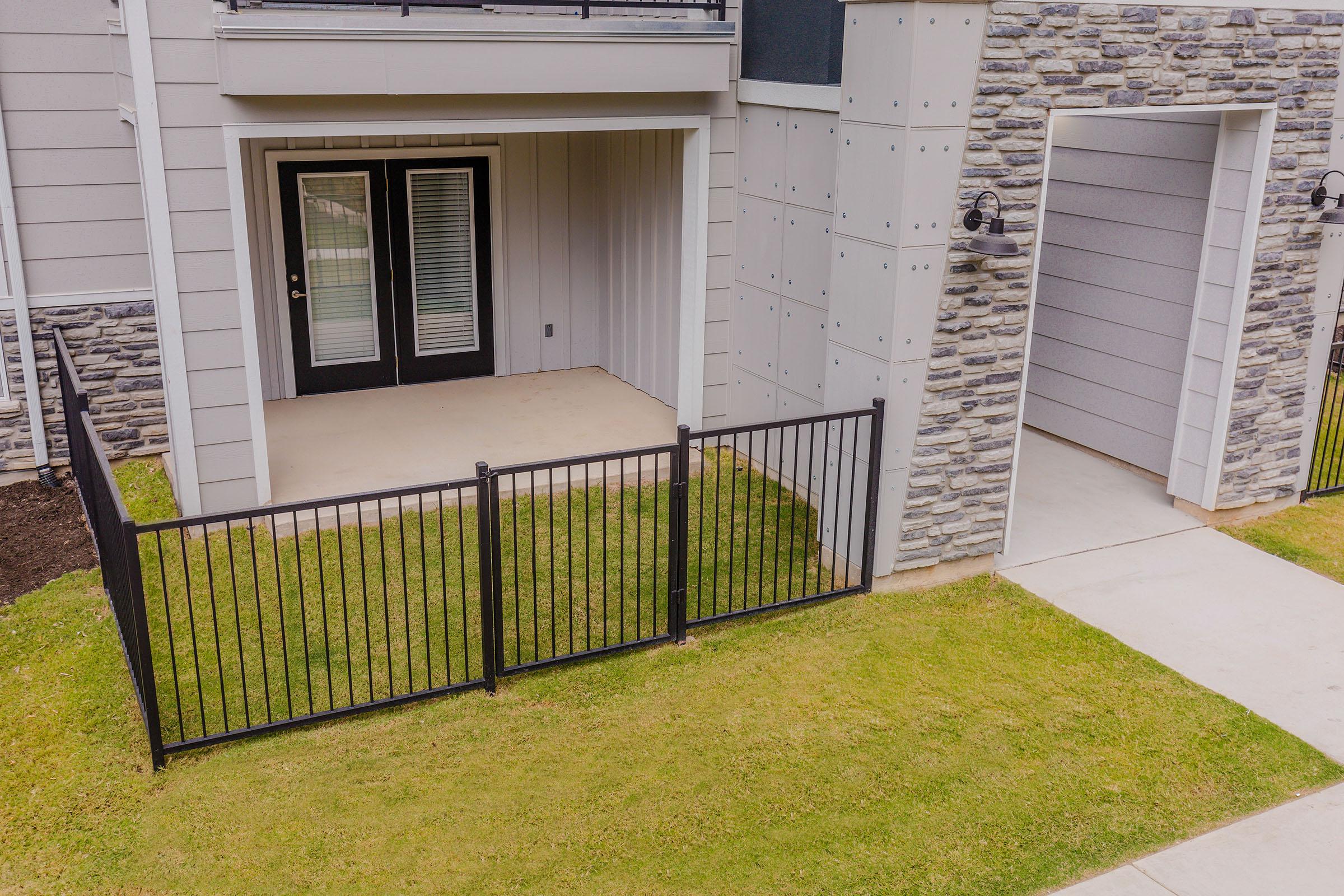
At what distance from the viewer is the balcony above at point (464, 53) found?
6410 millimetres

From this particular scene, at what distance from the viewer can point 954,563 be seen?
22.4 ft

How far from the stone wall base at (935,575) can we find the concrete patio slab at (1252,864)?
7.56ft

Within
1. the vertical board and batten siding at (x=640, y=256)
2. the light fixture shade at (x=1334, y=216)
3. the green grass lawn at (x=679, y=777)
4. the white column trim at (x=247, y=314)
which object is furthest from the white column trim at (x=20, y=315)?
the light fixture shade at (x=1334, y=216)

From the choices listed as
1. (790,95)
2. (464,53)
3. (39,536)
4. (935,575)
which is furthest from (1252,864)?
(39,536)

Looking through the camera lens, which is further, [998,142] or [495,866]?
[998,142]

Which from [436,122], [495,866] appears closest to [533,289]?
[436,122]

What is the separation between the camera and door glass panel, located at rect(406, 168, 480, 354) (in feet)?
31.6

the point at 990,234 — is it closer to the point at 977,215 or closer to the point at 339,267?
the point at 977,215

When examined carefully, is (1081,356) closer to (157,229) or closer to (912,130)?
(912,130)

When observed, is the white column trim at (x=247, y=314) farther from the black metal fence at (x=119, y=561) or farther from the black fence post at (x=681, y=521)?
the black fence post at (x=681, y=521)

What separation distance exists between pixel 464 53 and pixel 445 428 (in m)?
3.04

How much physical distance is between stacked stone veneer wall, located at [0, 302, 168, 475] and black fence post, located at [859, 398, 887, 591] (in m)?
5.33

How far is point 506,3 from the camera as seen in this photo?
707 centimetres

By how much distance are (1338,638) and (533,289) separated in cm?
675
